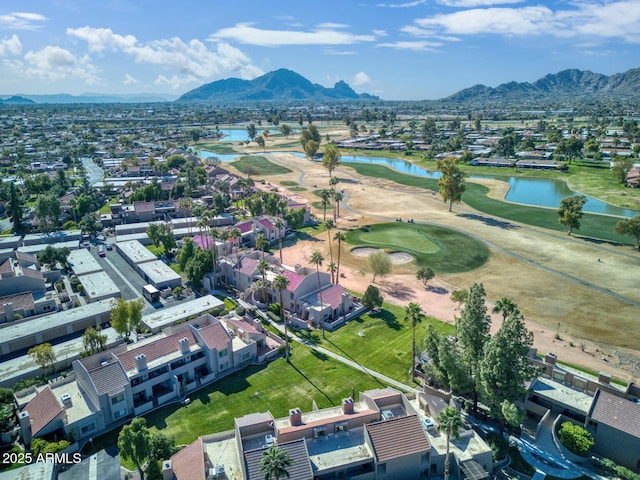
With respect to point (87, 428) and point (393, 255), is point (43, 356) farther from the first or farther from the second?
point (393, 255)

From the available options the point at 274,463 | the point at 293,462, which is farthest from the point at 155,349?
the point at 274,463

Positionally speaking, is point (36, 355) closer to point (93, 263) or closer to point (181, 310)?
point (181, 310)

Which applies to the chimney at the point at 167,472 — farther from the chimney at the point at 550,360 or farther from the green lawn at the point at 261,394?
the chimney at the point at 550,360

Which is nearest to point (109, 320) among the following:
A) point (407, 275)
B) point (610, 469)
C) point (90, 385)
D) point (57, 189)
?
point (90, 385)

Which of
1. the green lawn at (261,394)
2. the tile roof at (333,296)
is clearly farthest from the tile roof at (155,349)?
the tile roof at (333,296)

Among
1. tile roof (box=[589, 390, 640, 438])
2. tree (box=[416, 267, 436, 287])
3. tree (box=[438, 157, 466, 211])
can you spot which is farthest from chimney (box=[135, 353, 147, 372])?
tree (box=[438, 157, 466, 211])

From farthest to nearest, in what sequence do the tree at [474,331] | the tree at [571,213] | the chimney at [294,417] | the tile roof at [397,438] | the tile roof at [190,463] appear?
1. the tree at [571,213]
2. the tree at [474,331]
3. the chimney at [294,417]
4. the tile roof at [397,438]
5. the tile roof at [190,463]
